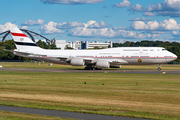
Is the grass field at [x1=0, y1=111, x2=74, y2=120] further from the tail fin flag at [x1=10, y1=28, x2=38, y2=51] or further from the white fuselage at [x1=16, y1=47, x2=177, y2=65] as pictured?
the tail fin flag at [x1=10, y1=28, x2=38, y2=51]

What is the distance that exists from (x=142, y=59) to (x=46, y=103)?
1648 inches

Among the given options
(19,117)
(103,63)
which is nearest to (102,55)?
(103,63)

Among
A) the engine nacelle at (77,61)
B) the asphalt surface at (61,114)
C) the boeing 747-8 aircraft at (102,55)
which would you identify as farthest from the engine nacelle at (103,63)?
the asphalt surface at (61,114)

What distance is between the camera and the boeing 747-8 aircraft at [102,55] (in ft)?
183

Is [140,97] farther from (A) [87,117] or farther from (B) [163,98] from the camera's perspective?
(A) [87,117]

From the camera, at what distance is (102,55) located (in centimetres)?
5803

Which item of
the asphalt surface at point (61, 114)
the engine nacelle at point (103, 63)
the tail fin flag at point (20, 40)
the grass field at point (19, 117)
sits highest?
the tail fin flag at point (20, 40)

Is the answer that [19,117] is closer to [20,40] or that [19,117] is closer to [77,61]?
[77,61]

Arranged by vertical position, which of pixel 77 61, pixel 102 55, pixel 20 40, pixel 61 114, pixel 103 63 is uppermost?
pixel 20 40

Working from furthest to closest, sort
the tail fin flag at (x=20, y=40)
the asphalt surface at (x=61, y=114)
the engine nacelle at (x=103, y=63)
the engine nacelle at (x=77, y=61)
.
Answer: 1. the tail fin flag at (x=20, y=40)
2. the engine nacelle at (x=77, y=61)
3. the engine nacelle at (x=103, y=63)
4. the asphalt surface at (x=61, y=114)

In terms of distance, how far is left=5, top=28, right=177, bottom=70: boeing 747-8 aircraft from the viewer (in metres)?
55.8

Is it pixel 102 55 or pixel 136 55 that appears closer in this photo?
pixel 136 55

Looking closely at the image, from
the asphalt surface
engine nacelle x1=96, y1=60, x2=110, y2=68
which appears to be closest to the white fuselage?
engine nacelle x1=96, y1=60, x2=110, y2=68

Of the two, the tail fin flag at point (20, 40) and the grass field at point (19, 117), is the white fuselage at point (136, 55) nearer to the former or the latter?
the tail fin flag at point (20, 40)
